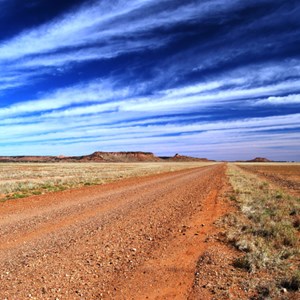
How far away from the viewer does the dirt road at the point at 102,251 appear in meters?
5.29

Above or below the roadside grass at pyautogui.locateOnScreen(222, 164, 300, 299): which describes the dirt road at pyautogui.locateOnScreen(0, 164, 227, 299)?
below

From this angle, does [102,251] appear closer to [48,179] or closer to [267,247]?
[267,247]

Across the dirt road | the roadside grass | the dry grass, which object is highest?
the roadside grass

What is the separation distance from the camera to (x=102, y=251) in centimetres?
725

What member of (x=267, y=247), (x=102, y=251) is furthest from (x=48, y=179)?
(x=267, y=247)

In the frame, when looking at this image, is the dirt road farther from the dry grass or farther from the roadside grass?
the dry grass

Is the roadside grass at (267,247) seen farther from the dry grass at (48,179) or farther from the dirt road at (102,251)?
the dry grass at (48,179)

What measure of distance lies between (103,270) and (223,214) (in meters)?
6.79

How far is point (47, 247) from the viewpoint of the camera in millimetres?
7516

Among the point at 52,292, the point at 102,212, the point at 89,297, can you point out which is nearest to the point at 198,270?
the point at 89,297

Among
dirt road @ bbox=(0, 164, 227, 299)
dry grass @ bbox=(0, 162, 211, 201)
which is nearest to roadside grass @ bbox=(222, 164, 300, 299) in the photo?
dirt road @ bbox=(0, 164, 227, 299)

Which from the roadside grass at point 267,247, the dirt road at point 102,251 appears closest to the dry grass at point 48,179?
the dirt road at point 102,251

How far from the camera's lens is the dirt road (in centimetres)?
529

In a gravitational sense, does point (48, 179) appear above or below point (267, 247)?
below
